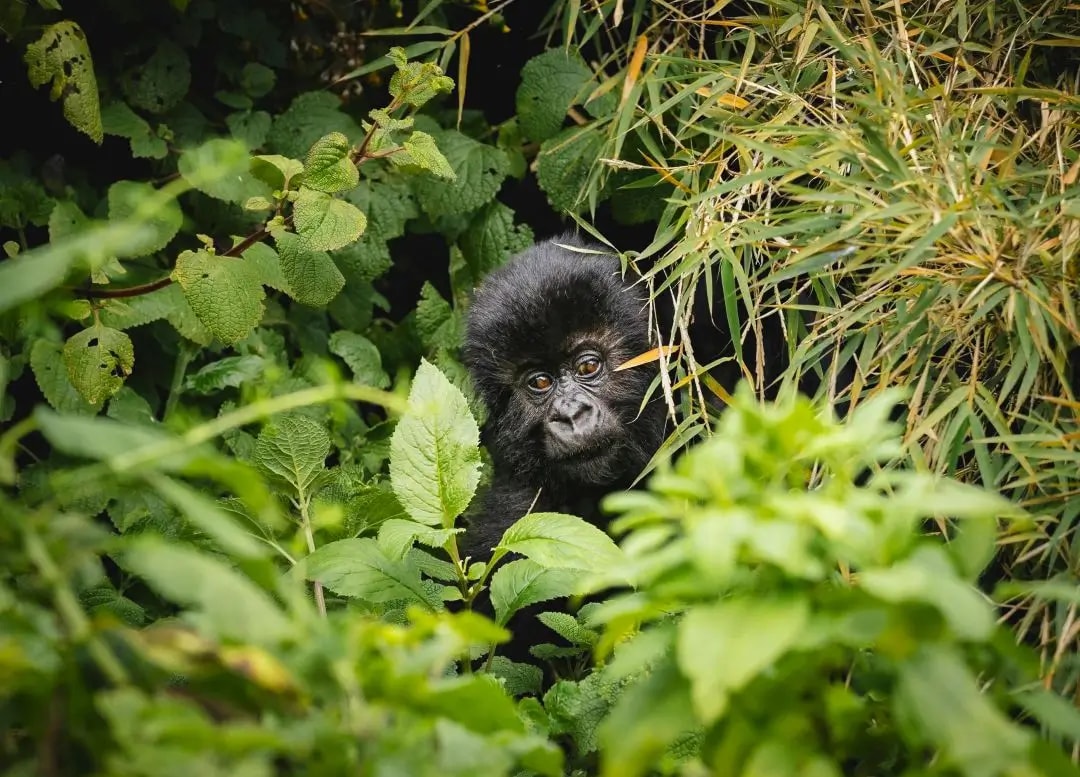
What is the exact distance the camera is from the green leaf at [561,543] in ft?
5.55

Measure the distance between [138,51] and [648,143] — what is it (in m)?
1.64

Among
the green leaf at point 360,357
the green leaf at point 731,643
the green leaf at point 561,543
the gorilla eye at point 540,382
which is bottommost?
the gorilla eye at point 540,382

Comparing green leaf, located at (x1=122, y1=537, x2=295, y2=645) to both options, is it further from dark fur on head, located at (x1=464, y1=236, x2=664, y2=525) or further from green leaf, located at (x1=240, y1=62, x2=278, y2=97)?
green leaf, located at (x1=240, y1=62, x2=278, y2=97)

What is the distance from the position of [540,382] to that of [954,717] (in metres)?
2.35

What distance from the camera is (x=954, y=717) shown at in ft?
3.15

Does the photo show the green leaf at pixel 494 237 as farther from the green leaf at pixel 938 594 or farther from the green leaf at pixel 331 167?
the green leaf at pixel 938 594

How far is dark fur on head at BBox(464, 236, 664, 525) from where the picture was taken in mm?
3062

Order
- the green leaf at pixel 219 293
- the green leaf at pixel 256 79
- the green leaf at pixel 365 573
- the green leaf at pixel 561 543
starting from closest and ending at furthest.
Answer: the green leaf at pixel 561 543 < the green leaf at pixel 365 573 < the green leaf at pixel 219 293 < the green leaf at pixel 256 79

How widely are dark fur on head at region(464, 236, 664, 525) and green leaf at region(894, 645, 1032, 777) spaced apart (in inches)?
79.4

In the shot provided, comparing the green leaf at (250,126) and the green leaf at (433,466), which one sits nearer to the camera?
the green leaf at (433,466)

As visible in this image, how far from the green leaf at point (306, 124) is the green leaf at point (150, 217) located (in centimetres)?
52

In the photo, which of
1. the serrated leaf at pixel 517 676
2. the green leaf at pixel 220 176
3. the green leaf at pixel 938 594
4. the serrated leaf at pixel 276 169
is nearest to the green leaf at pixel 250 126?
the green leaf at pixel 220 176

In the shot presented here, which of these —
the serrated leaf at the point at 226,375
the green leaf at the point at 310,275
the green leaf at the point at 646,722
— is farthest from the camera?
the serrated leaf at the point at 226,375

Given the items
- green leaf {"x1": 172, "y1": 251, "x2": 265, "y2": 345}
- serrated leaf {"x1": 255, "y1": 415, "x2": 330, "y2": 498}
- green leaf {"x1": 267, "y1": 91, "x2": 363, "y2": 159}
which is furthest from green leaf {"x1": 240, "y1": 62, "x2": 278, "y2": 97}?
serrated leaf {"x1": 255, "y1": 415, "x2": 330, "y2": 498}
